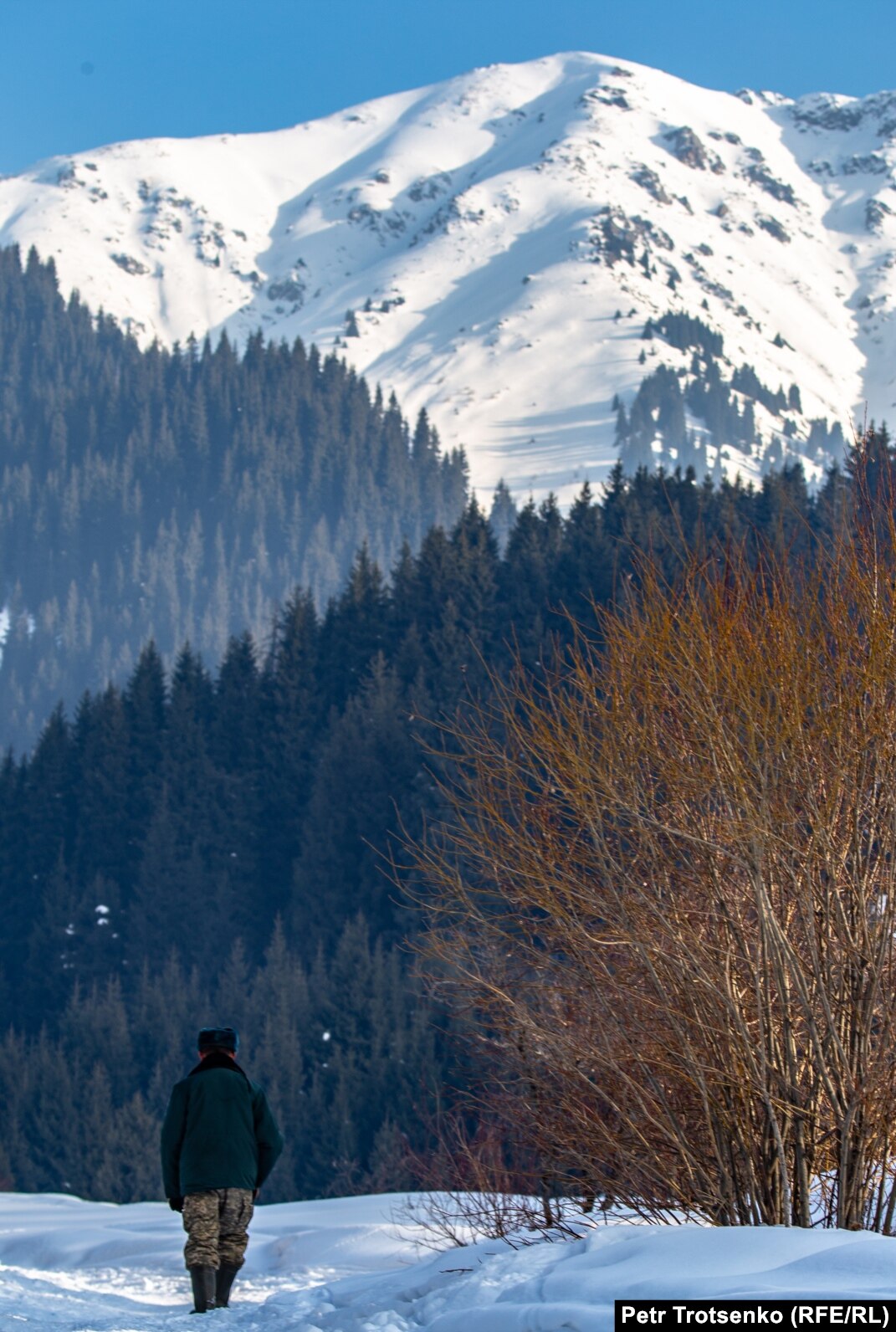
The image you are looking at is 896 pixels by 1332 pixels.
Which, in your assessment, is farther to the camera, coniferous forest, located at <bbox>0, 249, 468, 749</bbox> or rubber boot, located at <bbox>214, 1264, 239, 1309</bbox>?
coniferous forest, located at <bbox>0, 249, 468, 749</bbox>

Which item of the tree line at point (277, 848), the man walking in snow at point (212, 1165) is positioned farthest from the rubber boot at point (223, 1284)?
the tree line at point (277, 848)

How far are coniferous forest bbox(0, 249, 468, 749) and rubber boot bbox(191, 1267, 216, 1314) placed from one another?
135183 millimetres

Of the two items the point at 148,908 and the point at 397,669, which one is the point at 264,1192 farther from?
the point at 397,669

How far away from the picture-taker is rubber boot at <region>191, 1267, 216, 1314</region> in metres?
8.82

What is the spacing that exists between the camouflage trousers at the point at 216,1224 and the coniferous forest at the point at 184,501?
135083 mm

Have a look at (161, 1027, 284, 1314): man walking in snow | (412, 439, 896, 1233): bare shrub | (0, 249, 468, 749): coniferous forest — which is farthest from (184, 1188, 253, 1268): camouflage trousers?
(0, 249, 468, 749): coniferous forest

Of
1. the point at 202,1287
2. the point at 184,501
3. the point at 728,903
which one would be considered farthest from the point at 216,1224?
the point at 184,501

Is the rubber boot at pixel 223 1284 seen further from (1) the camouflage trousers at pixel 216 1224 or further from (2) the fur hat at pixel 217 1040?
(2) the fur hat at pixel 217 1040

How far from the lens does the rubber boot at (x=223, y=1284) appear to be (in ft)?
29.7

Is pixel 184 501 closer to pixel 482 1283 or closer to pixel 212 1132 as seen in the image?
pixel 212 1132

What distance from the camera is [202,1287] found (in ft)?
28.9

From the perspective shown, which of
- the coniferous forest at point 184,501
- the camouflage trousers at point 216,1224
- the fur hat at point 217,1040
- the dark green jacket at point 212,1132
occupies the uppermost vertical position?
the coniferous forest at point 184,501

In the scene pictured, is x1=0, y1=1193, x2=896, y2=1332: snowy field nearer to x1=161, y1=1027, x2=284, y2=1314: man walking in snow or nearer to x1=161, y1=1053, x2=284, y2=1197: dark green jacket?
x1=161, y1=1027, x2=284, y2=1314: man walking in snow

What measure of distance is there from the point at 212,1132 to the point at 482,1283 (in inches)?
76.0
